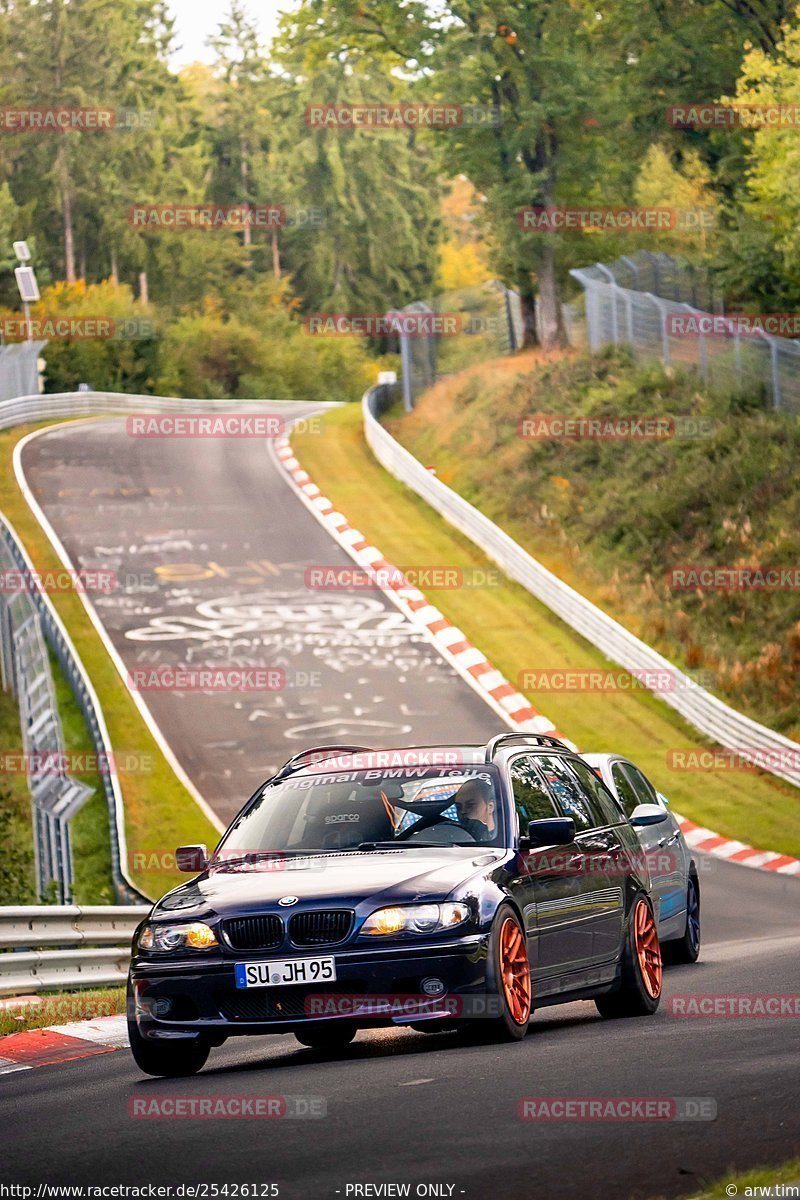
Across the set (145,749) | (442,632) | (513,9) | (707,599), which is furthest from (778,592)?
(513,9)

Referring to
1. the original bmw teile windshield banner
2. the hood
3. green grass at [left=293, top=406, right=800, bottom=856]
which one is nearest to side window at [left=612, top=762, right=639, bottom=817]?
the original bmw teile windshield banner

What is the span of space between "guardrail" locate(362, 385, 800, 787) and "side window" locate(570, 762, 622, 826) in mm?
15737

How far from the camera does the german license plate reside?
8.63m

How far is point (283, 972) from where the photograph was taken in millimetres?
8664

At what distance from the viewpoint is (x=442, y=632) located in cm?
3300

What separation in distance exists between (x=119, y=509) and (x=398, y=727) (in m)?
15.4

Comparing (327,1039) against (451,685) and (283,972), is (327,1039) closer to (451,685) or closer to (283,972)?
(283,972)

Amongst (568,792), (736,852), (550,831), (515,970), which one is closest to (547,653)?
(736,852)

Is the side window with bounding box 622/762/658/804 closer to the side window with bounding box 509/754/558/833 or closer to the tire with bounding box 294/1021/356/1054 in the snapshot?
the side window with bounding box 509/754/558/833

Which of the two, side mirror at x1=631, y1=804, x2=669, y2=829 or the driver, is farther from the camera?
side mirror at x1=631, y1=804, x2=669, y2=829

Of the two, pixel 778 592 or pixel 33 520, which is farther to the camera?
pixel 33 520

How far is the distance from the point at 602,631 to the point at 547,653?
1045 millimetres

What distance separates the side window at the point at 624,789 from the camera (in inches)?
568

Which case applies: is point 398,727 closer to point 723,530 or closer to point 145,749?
point 145,749
